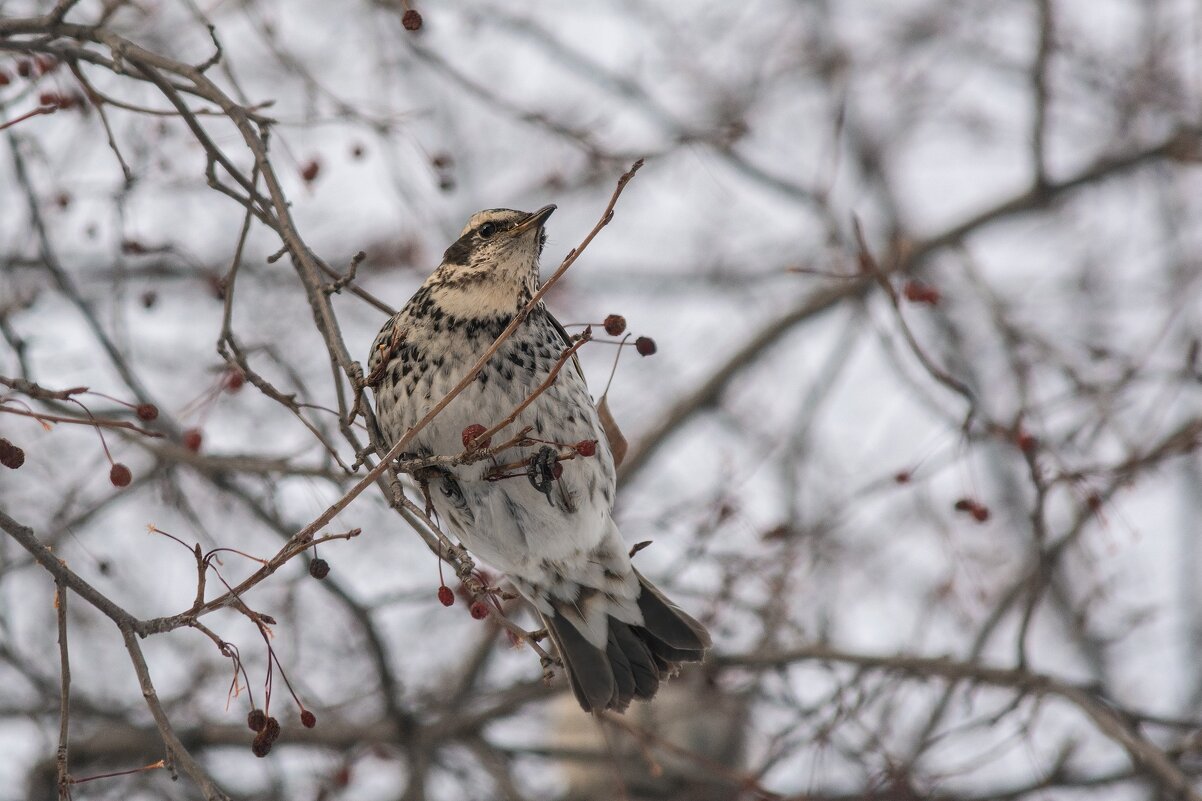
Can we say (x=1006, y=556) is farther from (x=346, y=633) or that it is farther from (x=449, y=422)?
(x=449, y=422)

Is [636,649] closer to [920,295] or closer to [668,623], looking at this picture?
[668,623]

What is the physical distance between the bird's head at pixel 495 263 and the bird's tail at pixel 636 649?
122cm

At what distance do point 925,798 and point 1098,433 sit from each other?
1.73 metres

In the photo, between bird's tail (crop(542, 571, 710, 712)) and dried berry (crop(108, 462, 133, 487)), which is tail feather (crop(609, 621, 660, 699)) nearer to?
bird's tail (crop(542, 571, 710, 712))

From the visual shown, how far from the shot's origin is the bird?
413 cm

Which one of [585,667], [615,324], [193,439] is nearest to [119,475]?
[193,439]

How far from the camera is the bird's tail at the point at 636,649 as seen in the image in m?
4.78

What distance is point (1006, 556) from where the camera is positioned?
8.92m

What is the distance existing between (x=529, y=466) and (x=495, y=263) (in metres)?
0.89

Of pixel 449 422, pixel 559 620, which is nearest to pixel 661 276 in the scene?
pixel 559 620

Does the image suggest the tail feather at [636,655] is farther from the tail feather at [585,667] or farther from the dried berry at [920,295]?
the dried berry at [920,295]

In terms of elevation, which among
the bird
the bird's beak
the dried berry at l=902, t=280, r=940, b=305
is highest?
the bird's beak

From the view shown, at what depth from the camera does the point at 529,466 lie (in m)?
3.96

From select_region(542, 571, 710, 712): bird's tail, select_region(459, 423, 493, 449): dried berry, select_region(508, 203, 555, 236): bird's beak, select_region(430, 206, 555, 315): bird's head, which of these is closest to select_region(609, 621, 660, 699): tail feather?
select_region(542, 571, 710, 712): bird's tail
